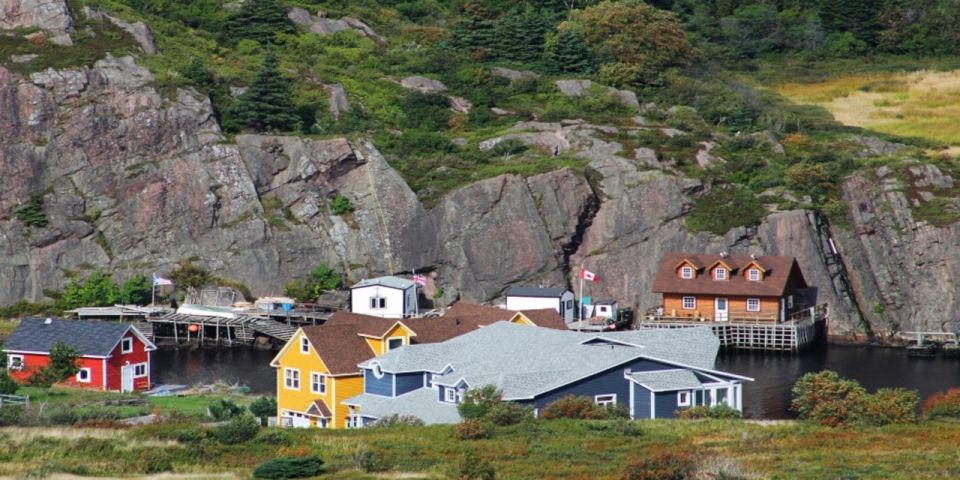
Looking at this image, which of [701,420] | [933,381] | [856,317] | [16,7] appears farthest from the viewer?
[16,7]

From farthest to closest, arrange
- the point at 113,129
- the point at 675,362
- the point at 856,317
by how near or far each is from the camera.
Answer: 1. the point at 113,129
2. the point at 856,317
3. the point at 675,362

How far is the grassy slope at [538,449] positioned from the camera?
5169 centimetres

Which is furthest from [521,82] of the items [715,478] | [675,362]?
[715,478]

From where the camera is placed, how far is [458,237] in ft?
384

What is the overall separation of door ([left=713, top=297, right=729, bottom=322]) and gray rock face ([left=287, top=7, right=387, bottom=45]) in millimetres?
47724

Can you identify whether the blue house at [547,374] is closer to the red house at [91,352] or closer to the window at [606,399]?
the window at [606,399]

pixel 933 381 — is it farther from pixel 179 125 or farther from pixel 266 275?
pixel 179 125

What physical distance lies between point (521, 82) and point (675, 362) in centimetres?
6883

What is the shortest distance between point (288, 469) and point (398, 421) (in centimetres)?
1623

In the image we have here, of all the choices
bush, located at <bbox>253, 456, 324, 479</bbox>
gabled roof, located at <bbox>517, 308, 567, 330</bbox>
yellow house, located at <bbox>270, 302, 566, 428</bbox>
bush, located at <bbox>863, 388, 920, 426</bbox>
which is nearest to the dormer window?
gabled roof, located at <bbox>517, 308, 567, 330</bbox>

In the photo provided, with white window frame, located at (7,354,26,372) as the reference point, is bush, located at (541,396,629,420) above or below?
below

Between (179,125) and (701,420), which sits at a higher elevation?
(179,125)

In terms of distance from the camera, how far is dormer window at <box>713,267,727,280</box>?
112 m

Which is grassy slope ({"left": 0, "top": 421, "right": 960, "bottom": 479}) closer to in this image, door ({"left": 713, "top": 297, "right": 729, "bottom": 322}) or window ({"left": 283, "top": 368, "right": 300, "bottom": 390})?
window ({"left": 283, "top": 368, "right": 300, "bottom": 390})
